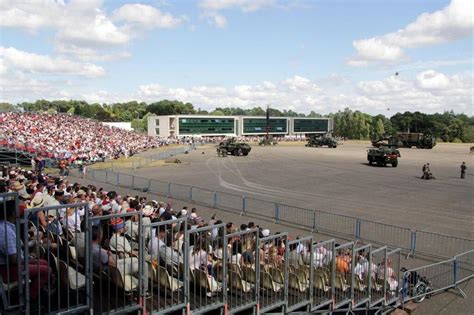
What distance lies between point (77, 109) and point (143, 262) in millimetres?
183177

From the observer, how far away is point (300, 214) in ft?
64.7

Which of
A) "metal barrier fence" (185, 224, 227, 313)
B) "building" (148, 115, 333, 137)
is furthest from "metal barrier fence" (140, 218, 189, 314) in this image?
"building" (148, 115, 333, 137)

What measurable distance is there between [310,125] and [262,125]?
2456 centimetres

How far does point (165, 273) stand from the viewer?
21.2ft

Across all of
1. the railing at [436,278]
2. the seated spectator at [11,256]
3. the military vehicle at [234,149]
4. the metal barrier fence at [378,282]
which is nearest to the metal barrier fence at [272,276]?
the metal barrier fence at [378,282]

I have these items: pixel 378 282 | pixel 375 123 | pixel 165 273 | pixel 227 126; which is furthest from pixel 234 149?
pixel 375 123

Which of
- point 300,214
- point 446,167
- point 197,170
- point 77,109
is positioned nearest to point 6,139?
point 197,170

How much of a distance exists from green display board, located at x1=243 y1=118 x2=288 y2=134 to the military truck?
210 feet

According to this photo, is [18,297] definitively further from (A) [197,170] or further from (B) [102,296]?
(A) [197,170]

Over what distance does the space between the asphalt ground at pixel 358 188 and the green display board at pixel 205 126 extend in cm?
8008

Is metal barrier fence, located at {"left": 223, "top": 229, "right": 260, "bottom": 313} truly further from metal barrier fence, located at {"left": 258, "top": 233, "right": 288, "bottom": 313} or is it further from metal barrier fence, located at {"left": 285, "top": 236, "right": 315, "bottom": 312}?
metal barrier fence, located at {"left": 285, "top": 236, "right": 315, "bottom": 312}

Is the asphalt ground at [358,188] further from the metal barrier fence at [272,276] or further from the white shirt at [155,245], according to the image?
the white shirt at [155,245]

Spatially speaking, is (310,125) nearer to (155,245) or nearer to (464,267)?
(464,267)

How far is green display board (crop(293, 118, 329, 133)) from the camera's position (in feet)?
509
